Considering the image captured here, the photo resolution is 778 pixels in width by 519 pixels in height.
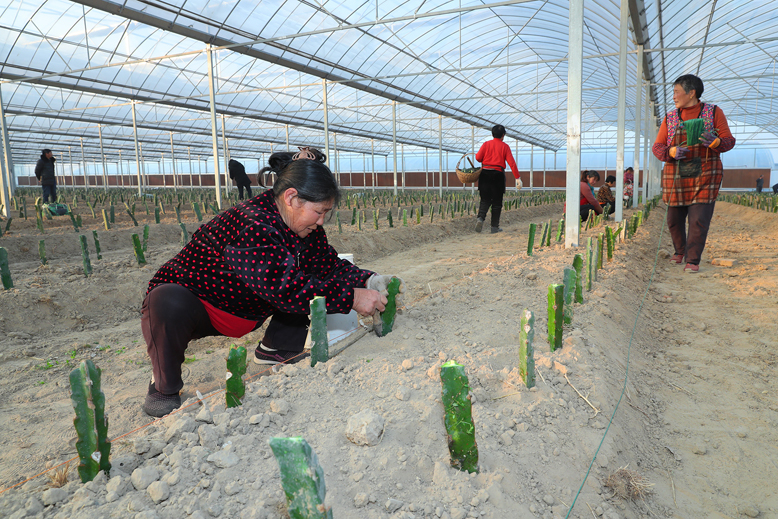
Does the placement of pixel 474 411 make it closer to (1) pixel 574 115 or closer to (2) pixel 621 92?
(1) pixel 574 115

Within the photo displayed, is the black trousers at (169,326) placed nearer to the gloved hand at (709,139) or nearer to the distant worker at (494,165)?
the gloved hand at (709,139)

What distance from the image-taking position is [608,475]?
1.44 meters

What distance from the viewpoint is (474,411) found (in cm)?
154

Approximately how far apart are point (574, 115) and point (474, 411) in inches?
144

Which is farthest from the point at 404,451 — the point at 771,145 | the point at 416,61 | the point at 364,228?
the point at 771,145

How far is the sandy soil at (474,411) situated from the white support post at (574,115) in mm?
1085

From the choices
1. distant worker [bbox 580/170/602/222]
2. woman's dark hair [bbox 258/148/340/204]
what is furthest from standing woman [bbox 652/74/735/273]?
woman's dark hair [bbox 258/148/340/204]

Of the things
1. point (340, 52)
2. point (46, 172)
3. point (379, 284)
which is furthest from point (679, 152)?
point (46, 172)

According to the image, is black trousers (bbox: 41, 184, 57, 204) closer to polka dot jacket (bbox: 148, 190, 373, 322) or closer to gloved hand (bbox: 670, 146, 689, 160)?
polka dot jacket (bbox: 148, 190, 373, 322)

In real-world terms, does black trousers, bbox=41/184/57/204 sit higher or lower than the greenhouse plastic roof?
lower

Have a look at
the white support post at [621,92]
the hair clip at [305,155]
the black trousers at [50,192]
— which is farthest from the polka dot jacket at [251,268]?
the black trousers at [50,192]

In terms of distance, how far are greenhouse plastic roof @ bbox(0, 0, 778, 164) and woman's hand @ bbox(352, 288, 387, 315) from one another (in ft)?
22.0

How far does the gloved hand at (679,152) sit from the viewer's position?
12.7 feet

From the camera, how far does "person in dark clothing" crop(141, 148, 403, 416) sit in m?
1.84
